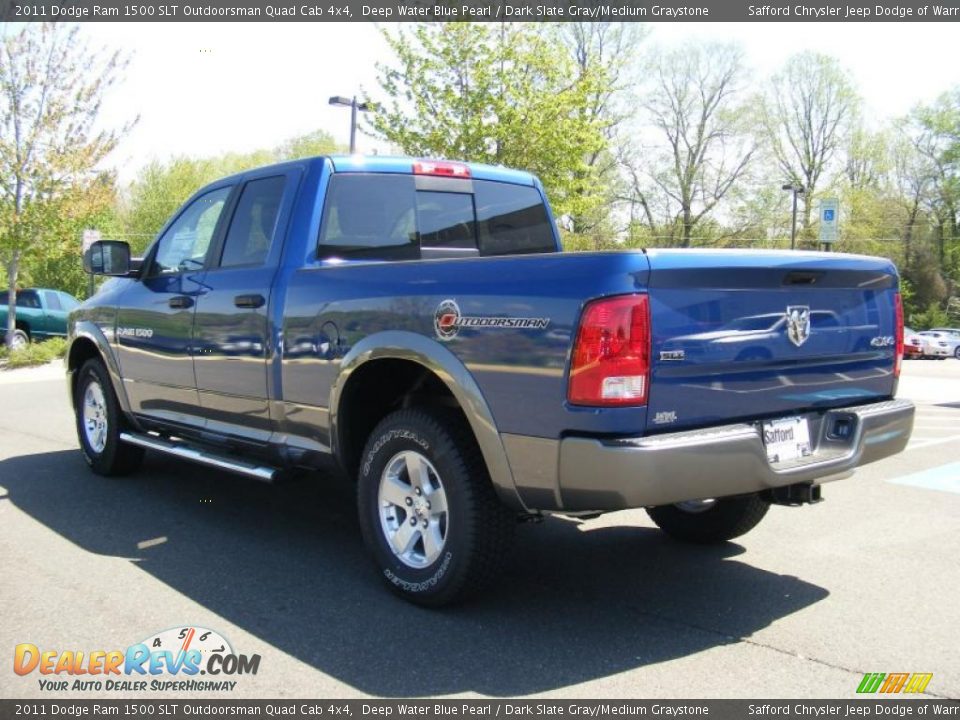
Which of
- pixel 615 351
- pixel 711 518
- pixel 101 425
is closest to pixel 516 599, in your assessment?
pixel 711 518

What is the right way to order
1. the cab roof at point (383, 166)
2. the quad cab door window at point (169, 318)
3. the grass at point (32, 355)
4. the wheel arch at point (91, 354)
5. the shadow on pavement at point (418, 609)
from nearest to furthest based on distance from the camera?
1. the shadow on pavement at point (418, 609)
2. the cab roof at point (383, 166)
3. the quad cab door window at point (169, 318)
4. the wheel arch at point (91, 354)
5. the grass at point (32, 355)

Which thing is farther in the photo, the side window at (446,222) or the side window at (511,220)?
the side window at (511,220)

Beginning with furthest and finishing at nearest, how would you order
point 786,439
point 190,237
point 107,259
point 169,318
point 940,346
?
point 940,346
point 107,259
point 190,237
point 169,318
point 786,439

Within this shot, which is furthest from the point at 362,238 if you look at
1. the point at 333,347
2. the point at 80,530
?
the point at 80,530

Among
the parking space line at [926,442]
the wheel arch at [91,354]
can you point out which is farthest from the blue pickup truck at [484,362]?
the parking space line at [926,442]

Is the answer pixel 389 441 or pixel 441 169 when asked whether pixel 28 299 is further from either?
pixel 389 441

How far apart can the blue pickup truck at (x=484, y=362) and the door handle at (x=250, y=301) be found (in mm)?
16

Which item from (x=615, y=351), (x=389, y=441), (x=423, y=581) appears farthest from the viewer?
(x=389, y=441)

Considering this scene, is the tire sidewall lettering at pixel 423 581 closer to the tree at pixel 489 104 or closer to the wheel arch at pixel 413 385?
the wheel arch at pixel 413 385

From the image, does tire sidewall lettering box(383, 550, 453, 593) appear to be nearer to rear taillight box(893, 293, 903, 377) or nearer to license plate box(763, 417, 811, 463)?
license plate box(763, 417, 811, 463)

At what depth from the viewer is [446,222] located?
16.4 ft

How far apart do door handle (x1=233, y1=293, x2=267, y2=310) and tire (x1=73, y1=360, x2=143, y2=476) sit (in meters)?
1.94

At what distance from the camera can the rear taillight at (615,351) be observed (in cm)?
303

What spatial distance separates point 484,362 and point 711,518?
6.29ft
